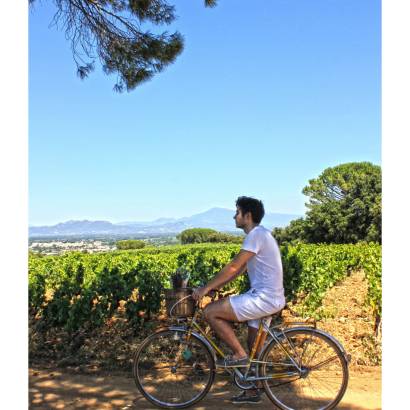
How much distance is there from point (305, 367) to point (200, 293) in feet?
3.36

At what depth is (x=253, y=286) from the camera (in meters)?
4.36

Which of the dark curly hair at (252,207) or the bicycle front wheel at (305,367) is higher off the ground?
the dark curly hair at (252,207)

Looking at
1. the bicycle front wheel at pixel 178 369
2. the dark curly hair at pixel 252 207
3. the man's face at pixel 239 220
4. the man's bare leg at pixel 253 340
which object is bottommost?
the bicycle front wheel at pixel 178 369

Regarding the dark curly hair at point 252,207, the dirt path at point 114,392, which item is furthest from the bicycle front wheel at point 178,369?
the dark curly hair at point 252,207

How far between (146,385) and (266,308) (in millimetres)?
1398

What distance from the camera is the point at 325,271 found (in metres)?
9.71

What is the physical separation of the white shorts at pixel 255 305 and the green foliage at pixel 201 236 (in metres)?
58.5

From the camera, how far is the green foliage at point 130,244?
54956mm

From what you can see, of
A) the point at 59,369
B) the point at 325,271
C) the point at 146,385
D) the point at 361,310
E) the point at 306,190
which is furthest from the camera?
the point at 306,190

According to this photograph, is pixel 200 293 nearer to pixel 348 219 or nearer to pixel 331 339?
pixel 331 339

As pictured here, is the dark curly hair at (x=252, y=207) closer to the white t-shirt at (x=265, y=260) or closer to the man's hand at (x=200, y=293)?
the white t-shirt at (x=265, y=260)
